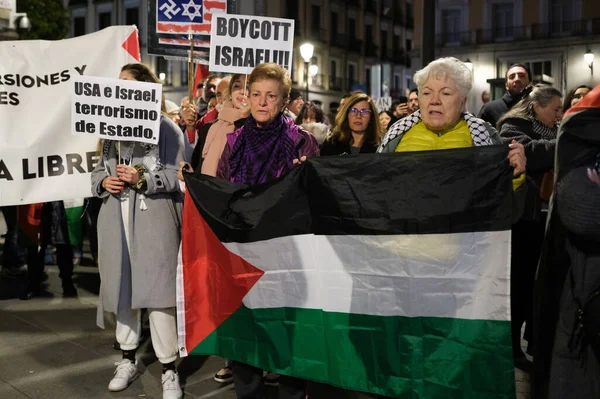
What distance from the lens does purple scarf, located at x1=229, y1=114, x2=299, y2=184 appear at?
3715 mm

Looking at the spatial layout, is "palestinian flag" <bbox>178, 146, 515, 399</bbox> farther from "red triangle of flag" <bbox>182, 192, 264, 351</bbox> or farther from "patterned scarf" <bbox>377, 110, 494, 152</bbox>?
"patterned scarf" <bbox>377, 110, 494, 152</bbox>

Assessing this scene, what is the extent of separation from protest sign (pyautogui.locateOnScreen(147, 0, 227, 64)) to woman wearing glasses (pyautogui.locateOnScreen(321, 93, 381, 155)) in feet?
4.74

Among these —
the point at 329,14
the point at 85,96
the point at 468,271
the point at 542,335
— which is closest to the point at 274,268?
the point at 468,271

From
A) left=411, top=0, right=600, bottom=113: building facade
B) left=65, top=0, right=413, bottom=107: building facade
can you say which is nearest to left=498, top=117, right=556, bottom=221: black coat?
left=411, top=0, right=600, bottom=113: building facade

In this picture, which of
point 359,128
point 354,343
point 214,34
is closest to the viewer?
point 354,343

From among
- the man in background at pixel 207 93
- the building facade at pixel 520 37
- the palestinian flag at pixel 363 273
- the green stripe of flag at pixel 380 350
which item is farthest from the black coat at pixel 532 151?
the building facade at pixel 520 37

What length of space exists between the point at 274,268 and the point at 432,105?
1.12 meters

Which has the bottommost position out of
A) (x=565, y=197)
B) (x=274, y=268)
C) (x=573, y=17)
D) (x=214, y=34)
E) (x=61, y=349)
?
(x=61, y=349)

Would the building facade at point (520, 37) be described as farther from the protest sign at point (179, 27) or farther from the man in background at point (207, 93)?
the protest sign at point (179, 27)

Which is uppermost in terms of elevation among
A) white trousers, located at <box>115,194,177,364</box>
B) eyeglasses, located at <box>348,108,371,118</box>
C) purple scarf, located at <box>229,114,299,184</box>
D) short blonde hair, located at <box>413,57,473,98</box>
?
short blonde hair, located at <box>413,57,473,98</box>

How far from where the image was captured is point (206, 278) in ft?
12.4

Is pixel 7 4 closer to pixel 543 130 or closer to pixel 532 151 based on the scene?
pixel 543 130

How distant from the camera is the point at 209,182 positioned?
376 cm

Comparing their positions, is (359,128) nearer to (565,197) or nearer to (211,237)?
(211,237)
